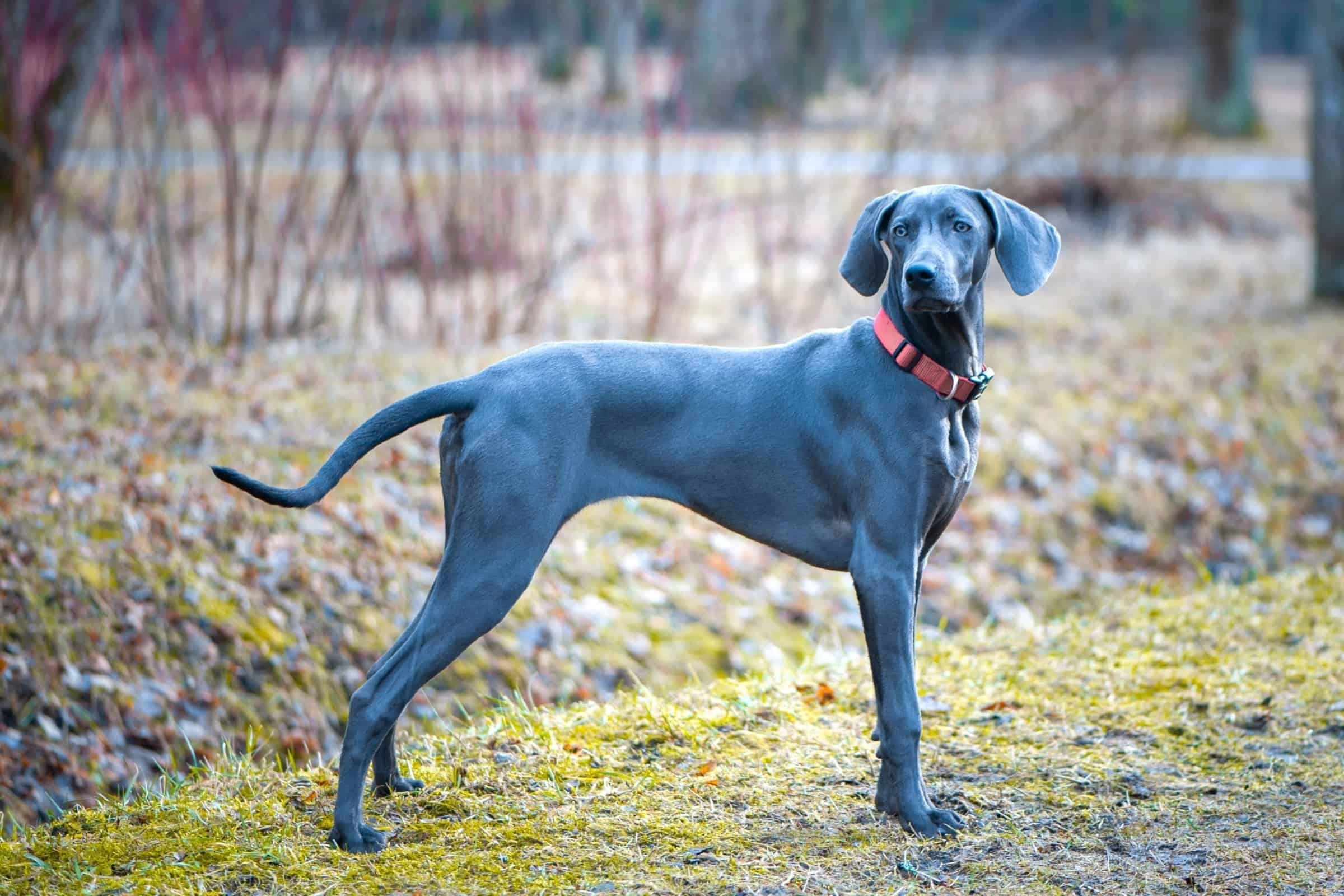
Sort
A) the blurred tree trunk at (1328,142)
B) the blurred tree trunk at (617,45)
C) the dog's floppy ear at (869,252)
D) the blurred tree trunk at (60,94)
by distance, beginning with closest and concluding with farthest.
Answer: the dog's floppy ear at (869,252), the blurred tree trunk at (60,94), the blurred tree trunk at (617,45), the blurred tree trunk at (1328,142)

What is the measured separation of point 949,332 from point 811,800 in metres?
1.53

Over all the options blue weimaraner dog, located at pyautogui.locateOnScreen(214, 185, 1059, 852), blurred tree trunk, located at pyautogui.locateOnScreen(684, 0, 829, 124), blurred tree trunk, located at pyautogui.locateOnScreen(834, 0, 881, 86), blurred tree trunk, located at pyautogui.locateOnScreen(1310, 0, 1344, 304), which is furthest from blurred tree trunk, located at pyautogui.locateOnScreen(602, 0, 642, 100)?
blue weimaraner dog, located at pyautogui.locateOnScreen(214, 185, 1059, 852)

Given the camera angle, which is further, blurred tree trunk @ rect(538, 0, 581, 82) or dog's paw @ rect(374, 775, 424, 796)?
blurred tree trunk @ rect(538, 0, 581, 82)

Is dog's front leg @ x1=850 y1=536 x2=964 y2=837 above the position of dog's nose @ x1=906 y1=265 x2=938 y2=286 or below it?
below

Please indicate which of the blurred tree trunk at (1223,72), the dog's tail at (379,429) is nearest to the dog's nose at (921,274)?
the dog's tail at (379,429)

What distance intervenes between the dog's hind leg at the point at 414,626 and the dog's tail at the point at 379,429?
0.22 feet

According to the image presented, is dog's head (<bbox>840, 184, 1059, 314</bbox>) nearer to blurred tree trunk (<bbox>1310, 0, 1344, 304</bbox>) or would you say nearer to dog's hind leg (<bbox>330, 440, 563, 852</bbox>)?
Result: dog's hind leg (<bbox>330, 440, 563, 852</bbox>)

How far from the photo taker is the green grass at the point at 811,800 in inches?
137

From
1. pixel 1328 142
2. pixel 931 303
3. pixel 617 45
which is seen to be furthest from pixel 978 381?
pixel 1328 142

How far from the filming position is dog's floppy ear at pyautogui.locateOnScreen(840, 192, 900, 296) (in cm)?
377

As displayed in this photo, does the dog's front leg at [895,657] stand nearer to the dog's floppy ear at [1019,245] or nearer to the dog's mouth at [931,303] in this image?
the dog's mouth at [931,303]

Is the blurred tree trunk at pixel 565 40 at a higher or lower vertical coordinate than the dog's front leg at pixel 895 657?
higher

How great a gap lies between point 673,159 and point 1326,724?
725cm

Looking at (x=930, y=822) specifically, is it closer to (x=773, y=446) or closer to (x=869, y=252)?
(x=773, y=446)
